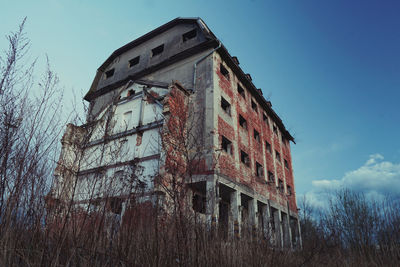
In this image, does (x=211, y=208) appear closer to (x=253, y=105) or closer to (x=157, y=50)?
(x=253, y=105)

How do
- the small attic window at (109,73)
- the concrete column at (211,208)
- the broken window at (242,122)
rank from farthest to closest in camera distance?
1. the small attic window at (109,73)
2. the broken window at (242,122)
3. the concrete column at (211,208)

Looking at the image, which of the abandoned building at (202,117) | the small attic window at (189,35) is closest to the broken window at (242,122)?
the abandoned building at (202,117)

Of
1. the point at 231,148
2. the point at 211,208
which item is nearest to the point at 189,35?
the point at 231,148

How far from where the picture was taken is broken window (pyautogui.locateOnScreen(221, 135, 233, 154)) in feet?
45.0

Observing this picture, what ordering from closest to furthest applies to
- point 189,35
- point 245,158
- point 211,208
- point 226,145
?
point 211,208, point 226,145, point 245,158, point 189,35

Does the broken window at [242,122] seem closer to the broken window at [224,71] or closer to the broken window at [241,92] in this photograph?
the broken window at [241,92]

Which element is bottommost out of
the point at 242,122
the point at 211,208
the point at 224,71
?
the point at 211,208

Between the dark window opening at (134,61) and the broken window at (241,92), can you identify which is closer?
the broken window at (241,92)

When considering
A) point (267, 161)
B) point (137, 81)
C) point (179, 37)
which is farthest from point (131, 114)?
point (267, 161)

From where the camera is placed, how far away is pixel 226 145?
1405 centimetres

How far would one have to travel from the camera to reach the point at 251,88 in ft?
60.8

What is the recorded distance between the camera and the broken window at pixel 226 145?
13.7 metres

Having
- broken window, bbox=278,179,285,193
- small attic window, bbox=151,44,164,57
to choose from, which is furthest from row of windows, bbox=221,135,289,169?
small attic window, bbox=151,44,164,57

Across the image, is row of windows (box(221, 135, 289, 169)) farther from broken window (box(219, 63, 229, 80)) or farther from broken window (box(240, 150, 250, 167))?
broken window (box(219, 63, 229, 80))
